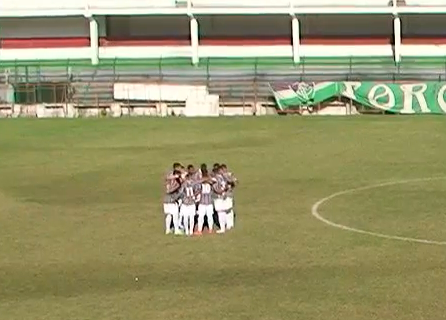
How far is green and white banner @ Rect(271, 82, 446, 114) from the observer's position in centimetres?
5894

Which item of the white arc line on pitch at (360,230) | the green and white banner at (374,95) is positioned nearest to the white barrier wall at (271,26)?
the green and white banner at (374,95)

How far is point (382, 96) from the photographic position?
199 feet

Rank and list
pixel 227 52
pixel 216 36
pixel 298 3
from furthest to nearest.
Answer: pixel 216 36 < pixel 227 52 < pixel 298 3

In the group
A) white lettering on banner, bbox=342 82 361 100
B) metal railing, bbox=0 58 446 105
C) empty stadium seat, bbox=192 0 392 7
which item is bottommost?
white lettering on banner, bbox=342 82 361 100

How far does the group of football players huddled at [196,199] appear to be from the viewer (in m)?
24.7

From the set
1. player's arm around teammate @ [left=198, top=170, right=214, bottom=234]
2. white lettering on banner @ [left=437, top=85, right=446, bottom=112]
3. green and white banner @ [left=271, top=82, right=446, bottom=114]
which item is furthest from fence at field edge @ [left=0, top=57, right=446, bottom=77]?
player's arm around teammate @ [left=198, top=170, right=214, bottom=234]

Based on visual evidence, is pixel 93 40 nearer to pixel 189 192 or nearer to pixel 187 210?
pixel 187 210

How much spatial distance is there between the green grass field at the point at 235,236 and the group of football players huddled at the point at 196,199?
532 mm

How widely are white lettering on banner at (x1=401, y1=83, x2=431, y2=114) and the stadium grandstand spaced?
1197 cm

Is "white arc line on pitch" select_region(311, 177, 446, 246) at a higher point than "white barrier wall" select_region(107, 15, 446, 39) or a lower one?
lower

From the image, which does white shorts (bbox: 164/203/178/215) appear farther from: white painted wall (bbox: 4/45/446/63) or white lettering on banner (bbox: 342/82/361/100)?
white painted wall (bbox: 4/45/446/63)

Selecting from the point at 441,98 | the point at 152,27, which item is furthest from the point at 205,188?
the point at 152,27

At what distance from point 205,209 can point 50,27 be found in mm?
57280

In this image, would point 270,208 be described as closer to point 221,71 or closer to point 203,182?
point 203,182
